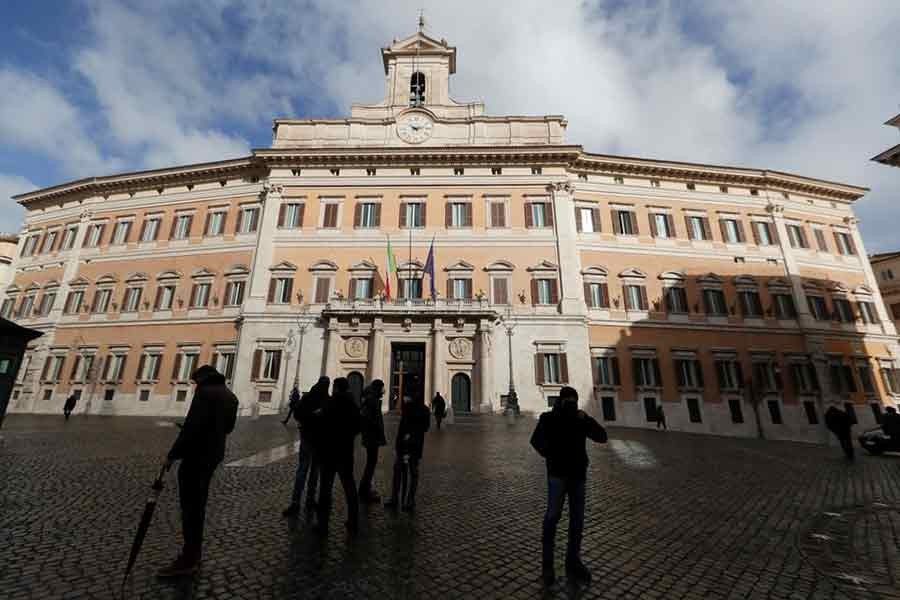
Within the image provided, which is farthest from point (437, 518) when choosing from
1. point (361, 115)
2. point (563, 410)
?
point (361, 115)

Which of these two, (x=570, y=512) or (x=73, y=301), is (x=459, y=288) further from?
(x=73, y=301)

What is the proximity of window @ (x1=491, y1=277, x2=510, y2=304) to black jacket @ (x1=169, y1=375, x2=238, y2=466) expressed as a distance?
19.1 m

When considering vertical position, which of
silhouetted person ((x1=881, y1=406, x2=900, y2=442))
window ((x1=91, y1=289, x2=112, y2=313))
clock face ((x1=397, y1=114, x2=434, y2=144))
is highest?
clock face ((x1=397, y1=114, x2=434, y2=144))

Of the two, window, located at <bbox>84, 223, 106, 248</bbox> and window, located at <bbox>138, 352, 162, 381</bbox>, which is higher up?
window, located at <bbox>84, 223, 106, 248</bbox>

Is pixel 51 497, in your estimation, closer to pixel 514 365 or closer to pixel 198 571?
pixel 198 571

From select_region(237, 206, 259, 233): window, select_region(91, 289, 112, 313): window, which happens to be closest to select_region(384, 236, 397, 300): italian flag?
select_region(237, 206, 259, 233): window

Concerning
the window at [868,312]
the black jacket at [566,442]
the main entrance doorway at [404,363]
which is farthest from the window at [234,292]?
the window at [868,312]

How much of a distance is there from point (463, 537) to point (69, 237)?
119ft

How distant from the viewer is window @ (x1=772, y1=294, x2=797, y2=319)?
23094 mm

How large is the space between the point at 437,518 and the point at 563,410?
240cm

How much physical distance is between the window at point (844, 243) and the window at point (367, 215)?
29.7m

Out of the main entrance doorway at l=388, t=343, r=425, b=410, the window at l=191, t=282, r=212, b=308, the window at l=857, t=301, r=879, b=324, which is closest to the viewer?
the main entrance doorway at l=388, t=343, r=425, b=410

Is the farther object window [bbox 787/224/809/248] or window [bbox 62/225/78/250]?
window [bbox 62/225/78/250]

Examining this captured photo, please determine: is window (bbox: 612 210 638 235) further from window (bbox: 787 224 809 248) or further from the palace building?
window (bbox: 787 224 809 248)
